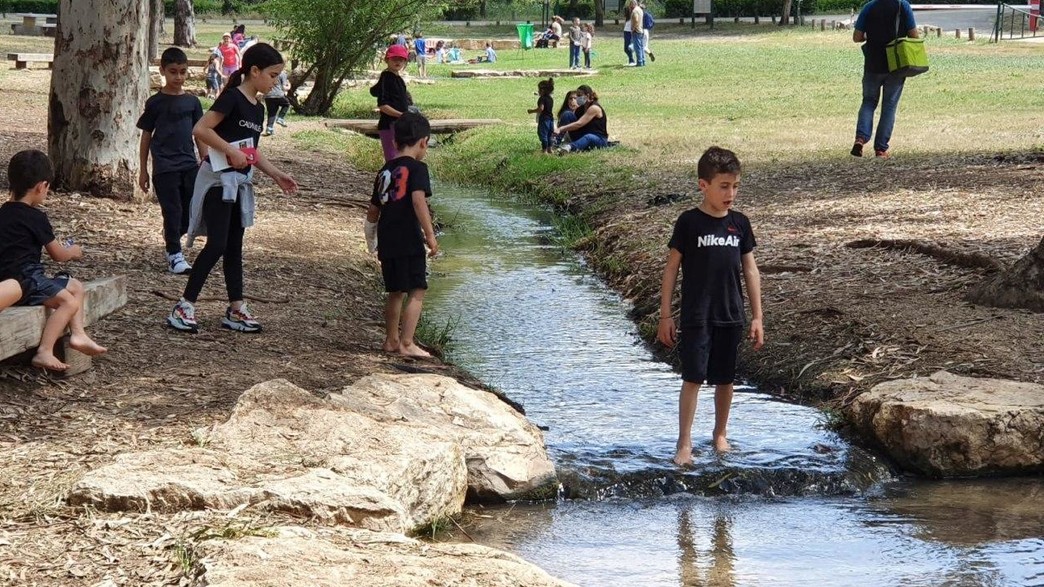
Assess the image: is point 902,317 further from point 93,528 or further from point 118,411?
point 93,528

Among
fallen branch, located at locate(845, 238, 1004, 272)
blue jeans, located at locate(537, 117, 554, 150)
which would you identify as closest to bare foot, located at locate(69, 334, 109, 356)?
fallen branch, located at locate(845, 238, 1004, 272)

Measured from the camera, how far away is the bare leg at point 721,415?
256 inches

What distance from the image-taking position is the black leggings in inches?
288

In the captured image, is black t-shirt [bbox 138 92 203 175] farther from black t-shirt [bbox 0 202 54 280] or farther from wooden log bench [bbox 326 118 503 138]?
wooden log bench [bbox 326 118 503 138]

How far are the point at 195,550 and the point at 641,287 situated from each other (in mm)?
6354

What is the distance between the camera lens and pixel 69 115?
11508 millimetres

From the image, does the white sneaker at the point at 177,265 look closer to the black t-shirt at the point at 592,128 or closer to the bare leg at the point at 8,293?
the bare leg at the point at 8,293

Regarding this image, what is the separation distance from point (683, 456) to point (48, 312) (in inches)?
119

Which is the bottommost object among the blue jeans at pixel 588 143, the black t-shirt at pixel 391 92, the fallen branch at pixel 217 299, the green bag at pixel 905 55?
the fallen branch at pixel 217 299

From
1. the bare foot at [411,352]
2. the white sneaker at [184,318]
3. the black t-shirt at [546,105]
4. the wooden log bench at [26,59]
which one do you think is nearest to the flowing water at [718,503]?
the bare foot at [411,352]

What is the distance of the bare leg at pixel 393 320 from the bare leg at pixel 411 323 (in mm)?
44

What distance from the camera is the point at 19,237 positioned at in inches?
246

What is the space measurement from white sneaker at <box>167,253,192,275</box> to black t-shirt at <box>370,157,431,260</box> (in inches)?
87.4

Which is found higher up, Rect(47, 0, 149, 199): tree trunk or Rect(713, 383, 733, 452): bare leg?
Rect(47, 0, 149, 199): tree trunk
